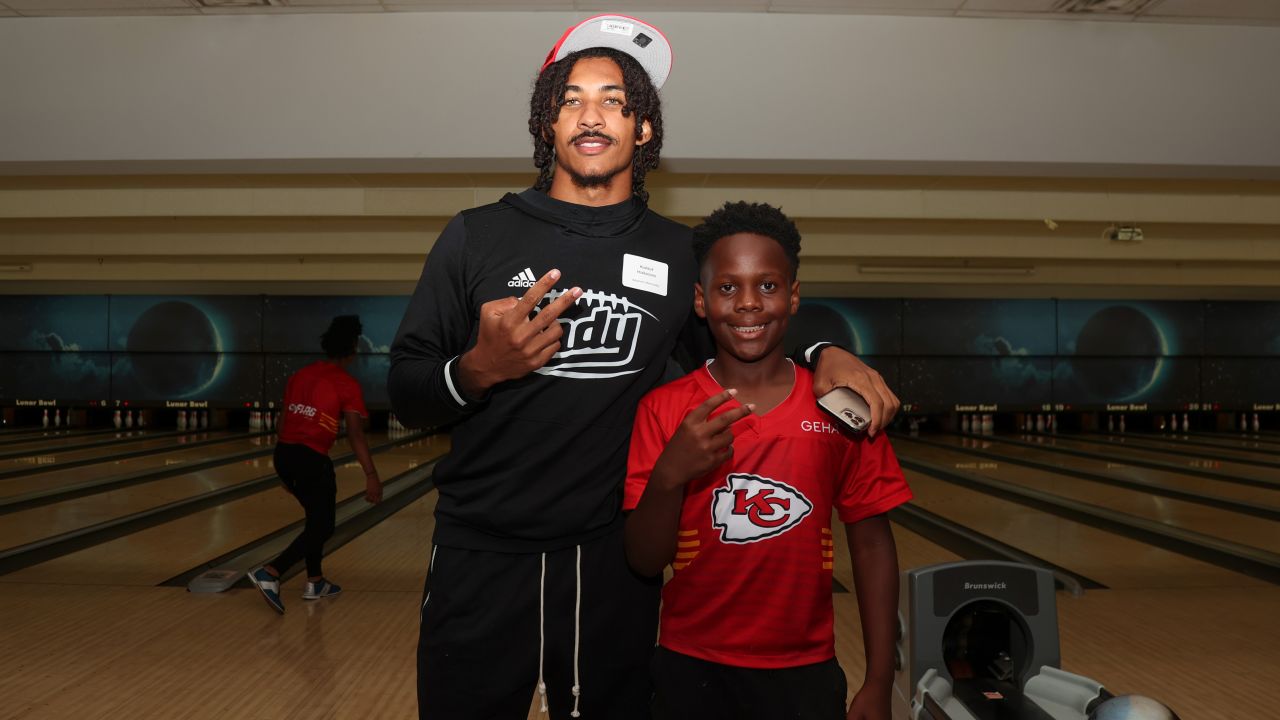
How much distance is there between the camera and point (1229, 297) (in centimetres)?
1204

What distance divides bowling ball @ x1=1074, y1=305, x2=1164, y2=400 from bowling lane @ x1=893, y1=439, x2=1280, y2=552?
460cm

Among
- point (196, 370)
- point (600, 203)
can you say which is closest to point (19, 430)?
point (196, 370)

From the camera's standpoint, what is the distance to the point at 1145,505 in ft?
19.8

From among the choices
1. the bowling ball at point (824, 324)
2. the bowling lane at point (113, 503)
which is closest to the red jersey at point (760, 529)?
the bowling lane at point (113, 503)

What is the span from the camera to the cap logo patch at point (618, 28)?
136 centimetres

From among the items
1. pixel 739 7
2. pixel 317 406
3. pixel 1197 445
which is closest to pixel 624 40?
pixel 739 7

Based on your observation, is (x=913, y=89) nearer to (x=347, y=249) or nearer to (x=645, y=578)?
(x=645, y=578)

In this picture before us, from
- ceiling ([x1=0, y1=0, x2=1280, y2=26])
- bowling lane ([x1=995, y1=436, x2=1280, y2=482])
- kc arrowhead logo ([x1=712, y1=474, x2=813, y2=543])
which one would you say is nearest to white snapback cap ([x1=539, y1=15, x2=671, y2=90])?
kc arrowhead logo ([x1=712, y1=474, x2=813, y2=543])

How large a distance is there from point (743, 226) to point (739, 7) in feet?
8.81

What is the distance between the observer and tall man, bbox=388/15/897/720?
3.79 ft

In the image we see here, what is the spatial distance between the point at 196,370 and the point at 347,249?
587cm

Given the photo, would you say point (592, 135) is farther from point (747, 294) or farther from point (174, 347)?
point (174, 347)

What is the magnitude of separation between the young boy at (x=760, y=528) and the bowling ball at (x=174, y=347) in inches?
490

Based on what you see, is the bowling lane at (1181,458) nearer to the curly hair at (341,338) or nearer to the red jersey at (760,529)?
the curly hair at (341,338)
